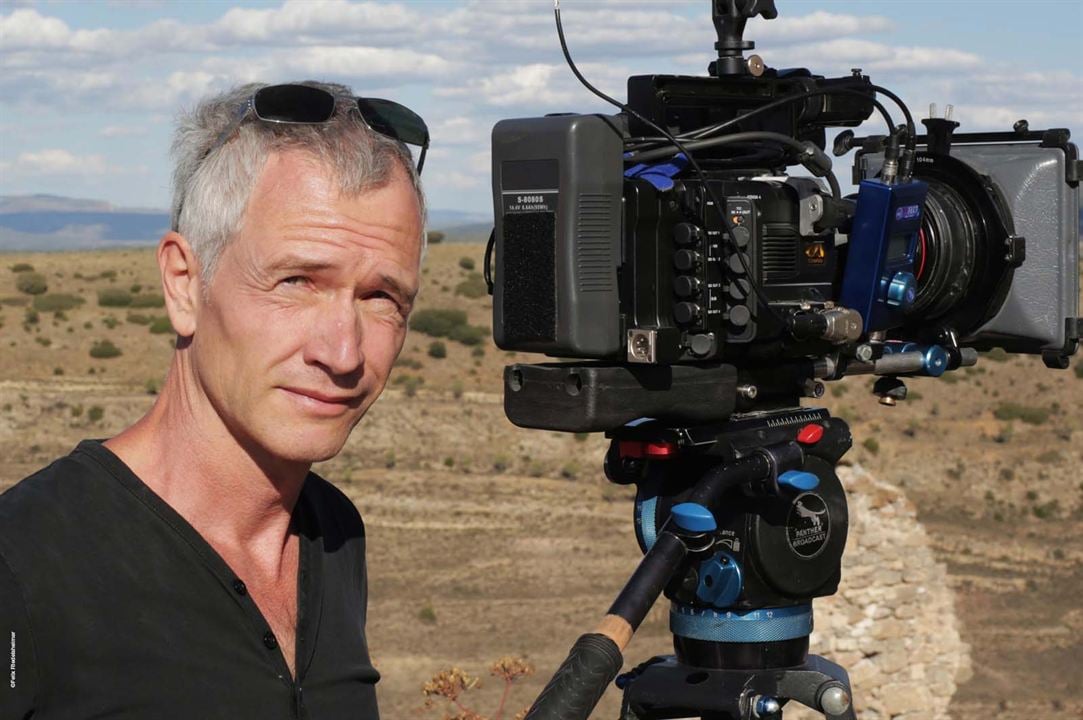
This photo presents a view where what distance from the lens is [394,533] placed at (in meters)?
14.7

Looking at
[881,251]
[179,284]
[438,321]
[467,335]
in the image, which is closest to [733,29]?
[881,251]

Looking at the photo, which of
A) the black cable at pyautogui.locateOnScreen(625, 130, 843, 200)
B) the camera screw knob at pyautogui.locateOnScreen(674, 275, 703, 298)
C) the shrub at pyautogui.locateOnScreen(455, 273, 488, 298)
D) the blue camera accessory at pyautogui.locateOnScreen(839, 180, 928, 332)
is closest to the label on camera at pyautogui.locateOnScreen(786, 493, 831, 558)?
the blue camera accessory at pyautogui.locateOnScreen(839, 180, 928, 332)

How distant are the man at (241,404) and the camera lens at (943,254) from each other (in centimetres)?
142

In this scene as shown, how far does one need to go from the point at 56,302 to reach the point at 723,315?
28201 millimetres

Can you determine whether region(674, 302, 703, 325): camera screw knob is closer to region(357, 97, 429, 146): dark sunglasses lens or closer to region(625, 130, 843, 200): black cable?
region(625, 130, 843, 200): black cable

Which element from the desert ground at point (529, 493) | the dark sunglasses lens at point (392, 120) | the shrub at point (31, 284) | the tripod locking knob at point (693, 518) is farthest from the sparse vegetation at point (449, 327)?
the dark sunglasses lens at point (392, 120)

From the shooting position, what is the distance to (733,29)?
9.41 ft

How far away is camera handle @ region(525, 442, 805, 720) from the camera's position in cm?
211

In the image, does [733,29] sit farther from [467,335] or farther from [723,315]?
[467,335]

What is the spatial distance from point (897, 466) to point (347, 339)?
→ 59.6 ft

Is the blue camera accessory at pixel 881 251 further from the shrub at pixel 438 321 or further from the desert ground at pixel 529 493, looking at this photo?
the shrub at pixel 438 321

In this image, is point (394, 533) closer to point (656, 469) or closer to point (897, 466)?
point (897, 466)

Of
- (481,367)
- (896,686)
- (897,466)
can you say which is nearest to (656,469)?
(896,686)

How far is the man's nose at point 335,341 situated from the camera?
1916mm
